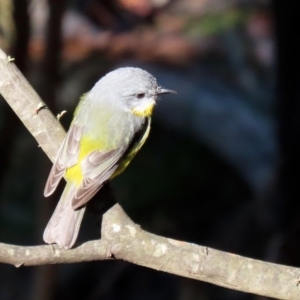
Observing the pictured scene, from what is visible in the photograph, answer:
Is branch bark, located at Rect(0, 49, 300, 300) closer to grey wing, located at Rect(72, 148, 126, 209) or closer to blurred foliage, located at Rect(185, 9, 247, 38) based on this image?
grey wing, located at Rect(72, 148, 126, 209)

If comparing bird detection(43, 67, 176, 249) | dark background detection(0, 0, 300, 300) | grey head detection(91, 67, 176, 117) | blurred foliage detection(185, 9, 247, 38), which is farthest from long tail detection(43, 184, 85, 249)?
blurred foliage detection(185, 9, 247, 38)

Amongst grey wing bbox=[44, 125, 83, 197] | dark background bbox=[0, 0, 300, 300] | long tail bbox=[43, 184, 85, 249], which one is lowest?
dark background bbox=[0, 0, 300, 300]

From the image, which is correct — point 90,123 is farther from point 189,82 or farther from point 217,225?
point 189,82

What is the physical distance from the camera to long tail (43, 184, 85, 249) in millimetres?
3023

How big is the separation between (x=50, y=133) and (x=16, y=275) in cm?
354

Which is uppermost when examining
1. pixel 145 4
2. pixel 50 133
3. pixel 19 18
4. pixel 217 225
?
pixel 19 18

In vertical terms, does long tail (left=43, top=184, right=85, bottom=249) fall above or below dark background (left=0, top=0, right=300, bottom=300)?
above

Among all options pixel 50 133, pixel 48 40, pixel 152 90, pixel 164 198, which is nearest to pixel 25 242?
pixel 164 198

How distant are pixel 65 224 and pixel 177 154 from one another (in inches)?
170

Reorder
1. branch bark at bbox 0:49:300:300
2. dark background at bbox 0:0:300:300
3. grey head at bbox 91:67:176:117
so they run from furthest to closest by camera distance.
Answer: dark background at bbox 0:0:300:300
grey head at bbox 91:67:176:117
branch bark at bbox 0:49:300:300

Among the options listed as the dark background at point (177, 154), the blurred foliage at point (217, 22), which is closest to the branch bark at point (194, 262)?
the dark background at point (177, 154)

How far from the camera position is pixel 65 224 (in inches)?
131

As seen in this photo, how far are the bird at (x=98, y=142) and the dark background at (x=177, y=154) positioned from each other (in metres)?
0.76

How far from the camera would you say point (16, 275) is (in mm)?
6672
